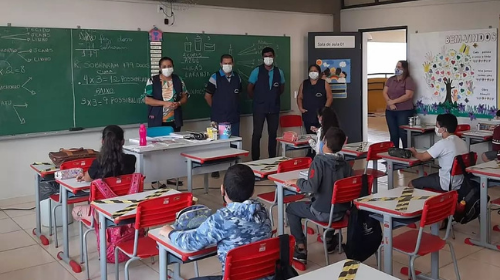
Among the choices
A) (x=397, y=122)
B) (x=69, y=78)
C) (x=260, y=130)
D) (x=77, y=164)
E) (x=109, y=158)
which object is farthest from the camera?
(x=397, y=122)

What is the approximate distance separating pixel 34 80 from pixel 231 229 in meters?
4.61

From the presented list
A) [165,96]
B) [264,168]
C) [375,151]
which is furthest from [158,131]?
[375,151]

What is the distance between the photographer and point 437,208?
337 cm

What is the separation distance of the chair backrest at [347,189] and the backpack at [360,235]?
340 millimetres

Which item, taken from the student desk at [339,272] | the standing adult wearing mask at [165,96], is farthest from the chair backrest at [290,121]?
the student desk at [339,272]

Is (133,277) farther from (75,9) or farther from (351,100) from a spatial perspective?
(351,100)

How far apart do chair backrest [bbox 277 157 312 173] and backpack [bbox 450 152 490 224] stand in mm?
1357

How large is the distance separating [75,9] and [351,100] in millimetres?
4757

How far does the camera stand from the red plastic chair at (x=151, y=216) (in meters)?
3.28

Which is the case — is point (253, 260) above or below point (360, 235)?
above

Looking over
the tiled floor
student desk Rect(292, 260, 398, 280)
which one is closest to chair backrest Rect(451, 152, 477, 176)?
the tiled floor

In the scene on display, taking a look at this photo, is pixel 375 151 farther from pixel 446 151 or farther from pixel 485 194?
pixel 485 194

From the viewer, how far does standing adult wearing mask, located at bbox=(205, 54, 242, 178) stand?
7.38 metres

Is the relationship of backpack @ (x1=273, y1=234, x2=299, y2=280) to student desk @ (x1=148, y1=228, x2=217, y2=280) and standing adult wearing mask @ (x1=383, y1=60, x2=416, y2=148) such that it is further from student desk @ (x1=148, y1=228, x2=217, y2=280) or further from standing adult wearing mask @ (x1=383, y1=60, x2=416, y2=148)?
standing adult wearing mask @ (x1=383, y1=60, x2=416, y2=148)
